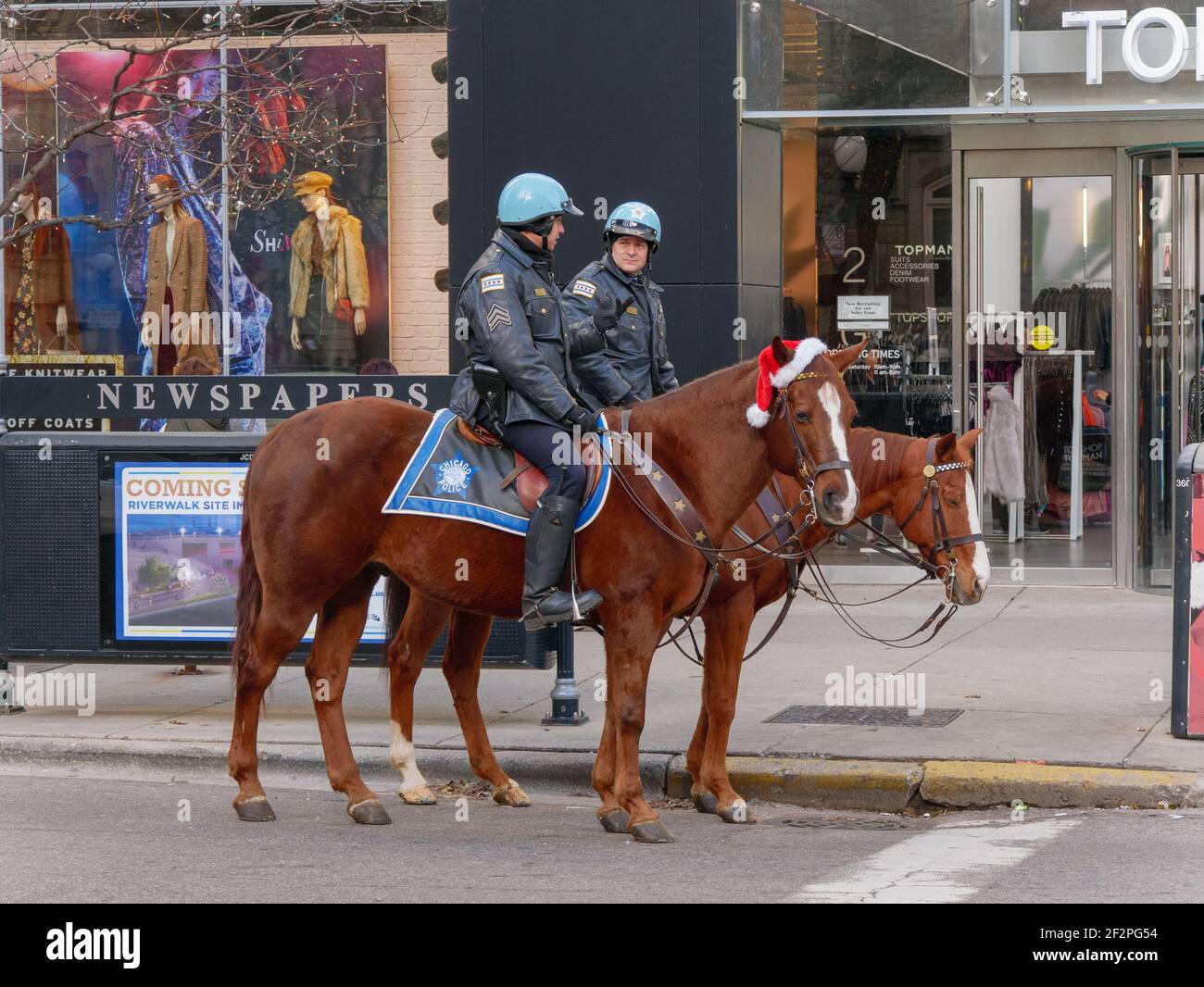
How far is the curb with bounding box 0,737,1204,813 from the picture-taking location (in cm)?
826

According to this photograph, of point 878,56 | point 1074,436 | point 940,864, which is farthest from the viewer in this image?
point 1074,436

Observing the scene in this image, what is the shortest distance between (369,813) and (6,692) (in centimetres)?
346

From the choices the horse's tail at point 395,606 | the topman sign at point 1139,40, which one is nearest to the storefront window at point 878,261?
the topman sign at point 1139,40

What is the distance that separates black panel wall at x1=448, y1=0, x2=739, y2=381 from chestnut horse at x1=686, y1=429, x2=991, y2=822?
19.0 feet

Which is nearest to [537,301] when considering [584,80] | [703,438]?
[703,438]

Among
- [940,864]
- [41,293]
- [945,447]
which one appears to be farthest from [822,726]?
[41,293]

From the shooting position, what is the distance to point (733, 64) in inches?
562

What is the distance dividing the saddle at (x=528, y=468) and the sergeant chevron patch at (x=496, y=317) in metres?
0.48

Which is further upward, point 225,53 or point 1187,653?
point 225,53

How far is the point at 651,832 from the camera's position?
7.50 meters

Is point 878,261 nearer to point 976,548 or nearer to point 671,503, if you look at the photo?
point 976,548

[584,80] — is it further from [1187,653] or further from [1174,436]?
[1187,653]

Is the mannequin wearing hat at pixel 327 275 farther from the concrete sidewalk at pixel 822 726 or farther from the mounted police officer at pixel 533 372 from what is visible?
the mounted police officer at pixel 533 372

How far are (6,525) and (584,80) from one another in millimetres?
6380
